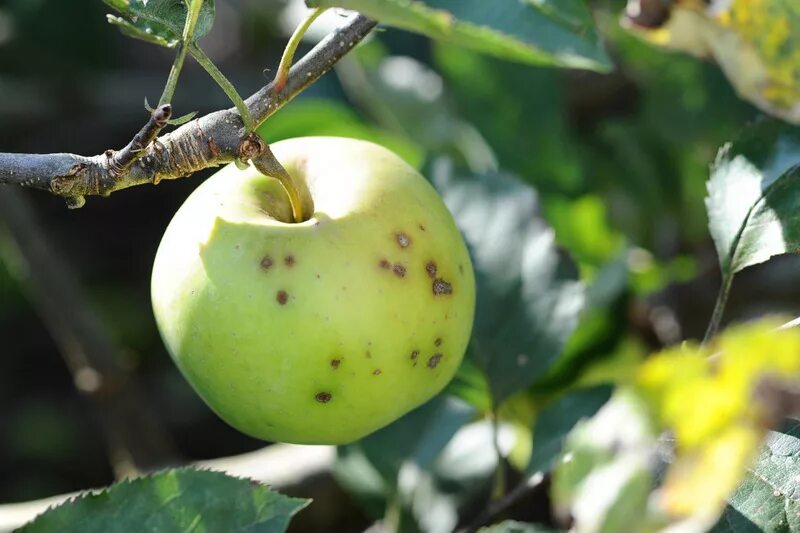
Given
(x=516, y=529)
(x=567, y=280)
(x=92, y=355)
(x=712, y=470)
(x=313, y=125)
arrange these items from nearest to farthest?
1. (x=712, y=470)
2. (x=516, y=529)
3. (x=567, y=280)
4. (x=313, y=125)
5. (x=92, y=355)

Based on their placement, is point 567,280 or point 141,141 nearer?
point 141,141

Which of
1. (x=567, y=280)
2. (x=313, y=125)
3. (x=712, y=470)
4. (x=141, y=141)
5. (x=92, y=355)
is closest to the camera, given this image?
(x=712, y=470)

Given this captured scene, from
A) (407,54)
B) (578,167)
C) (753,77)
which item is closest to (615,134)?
(578,167)

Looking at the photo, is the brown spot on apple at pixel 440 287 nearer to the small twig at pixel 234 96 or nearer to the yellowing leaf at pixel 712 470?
the small twig at pixel 234 96

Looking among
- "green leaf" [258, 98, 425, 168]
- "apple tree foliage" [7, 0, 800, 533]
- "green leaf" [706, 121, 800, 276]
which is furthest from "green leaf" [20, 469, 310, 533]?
"green leaf" [258, 98, 425, 168]

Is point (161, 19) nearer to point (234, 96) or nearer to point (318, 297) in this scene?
point (234, 96)

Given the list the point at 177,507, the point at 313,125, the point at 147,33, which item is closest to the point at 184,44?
the point at 147,33

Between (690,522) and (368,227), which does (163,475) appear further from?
(690,522)
